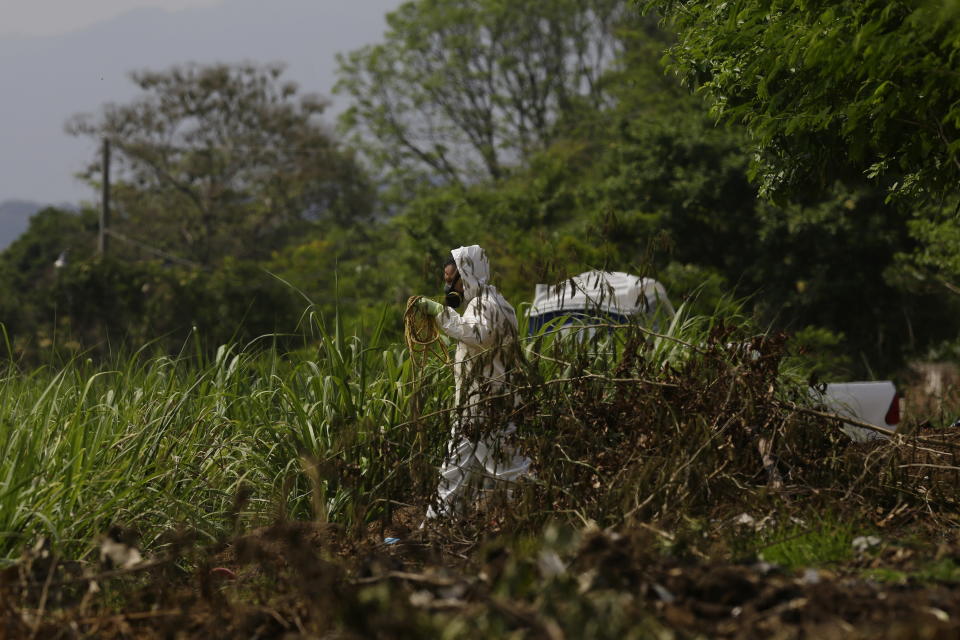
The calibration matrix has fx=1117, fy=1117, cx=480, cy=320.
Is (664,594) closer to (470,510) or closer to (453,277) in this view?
(470,510)

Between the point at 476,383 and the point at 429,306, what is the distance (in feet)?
1.83

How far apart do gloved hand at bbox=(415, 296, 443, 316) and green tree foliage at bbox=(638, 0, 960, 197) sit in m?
1.99

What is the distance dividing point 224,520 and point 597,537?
281 centimetres

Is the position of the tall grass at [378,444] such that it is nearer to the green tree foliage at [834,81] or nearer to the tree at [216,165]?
the green tree foliage at [834,81]

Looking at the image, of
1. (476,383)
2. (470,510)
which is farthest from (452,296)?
(470,510)

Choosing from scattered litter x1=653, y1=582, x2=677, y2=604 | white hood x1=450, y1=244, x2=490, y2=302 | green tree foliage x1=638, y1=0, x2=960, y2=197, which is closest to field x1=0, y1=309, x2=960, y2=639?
scattered litter x1=653, y1=582, x2=677, y2=604

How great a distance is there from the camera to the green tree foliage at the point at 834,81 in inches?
188

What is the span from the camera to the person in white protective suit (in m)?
5.61

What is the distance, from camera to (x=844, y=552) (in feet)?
14.4

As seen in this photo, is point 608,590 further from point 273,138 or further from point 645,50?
point 273,138

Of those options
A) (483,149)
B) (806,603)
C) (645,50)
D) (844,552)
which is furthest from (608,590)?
(483,149)

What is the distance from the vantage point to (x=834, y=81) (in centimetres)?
547

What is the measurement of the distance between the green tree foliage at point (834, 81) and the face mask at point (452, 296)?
189 centimetres

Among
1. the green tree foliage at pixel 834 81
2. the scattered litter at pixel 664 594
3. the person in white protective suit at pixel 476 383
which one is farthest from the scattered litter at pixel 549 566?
the green tree foliage at pixel 834 81
